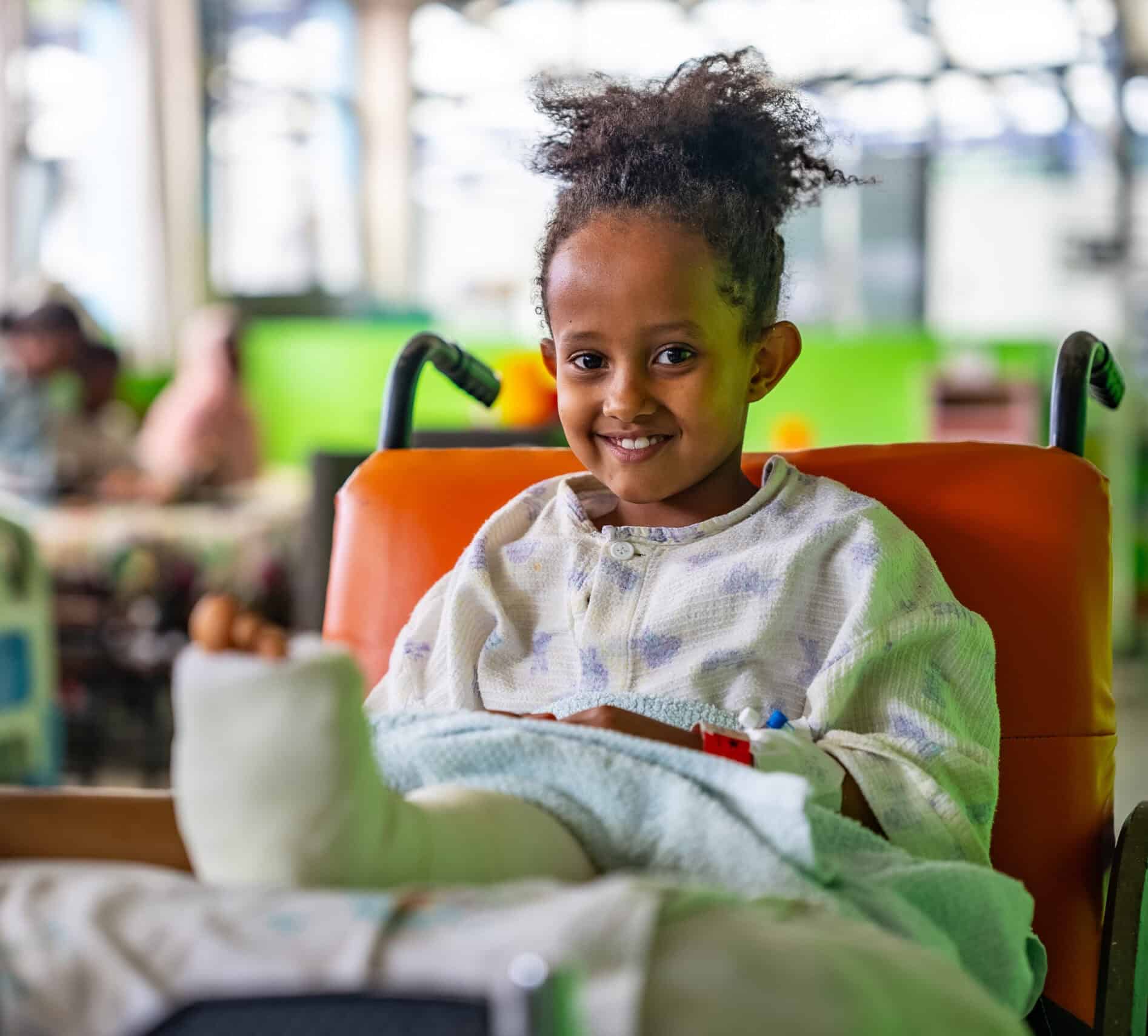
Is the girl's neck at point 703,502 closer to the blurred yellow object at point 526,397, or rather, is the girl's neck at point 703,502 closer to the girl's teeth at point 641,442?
the girl's teeth at point 641,442

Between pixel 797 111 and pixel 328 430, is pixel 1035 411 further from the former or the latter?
pixel 797 111

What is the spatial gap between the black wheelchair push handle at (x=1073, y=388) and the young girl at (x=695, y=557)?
0.75 ft

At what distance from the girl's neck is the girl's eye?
113 millimetres

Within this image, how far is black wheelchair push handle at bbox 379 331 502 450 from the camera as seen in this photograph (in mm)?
1457

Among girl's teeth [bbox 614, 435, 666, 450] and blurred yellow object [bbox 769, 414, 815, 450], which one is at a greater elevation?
girl's teeth [bbox 614, 435, 666, 450]

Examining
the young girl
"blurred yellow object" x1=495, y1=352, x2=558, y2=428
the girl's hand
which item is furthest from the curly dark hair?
"blurred yellow object" x1=495, y1=352, x2=558, y2=428

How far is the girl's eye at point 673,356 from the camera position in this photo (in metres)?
1.15

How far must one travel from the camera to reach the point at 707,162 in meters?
1.17

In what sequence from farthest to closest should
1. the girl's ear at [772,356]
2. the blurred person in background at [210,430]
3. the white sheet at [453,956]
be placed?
the blurred person in background at [210,430] → the girl's ear at [772,356] → the white sheet at [453,956]

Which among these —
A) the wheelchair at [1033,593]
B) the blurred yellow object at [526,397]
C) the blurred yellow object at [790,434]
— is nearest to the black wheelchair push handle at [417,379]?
the wheelchair at [1033,593]

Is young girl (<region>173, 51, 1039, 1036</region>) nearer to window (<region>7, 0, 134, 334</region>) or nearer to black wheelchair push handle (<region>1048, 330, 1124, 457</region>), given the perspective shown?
black wheelchair push handle (<region>1048, 330, 1124, 457</region>)

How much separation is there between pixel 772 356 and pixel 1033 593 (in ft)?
1.00

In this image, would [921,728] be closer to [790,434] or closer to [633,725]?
[633,725]

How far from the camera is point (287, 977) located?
579 millimetres
